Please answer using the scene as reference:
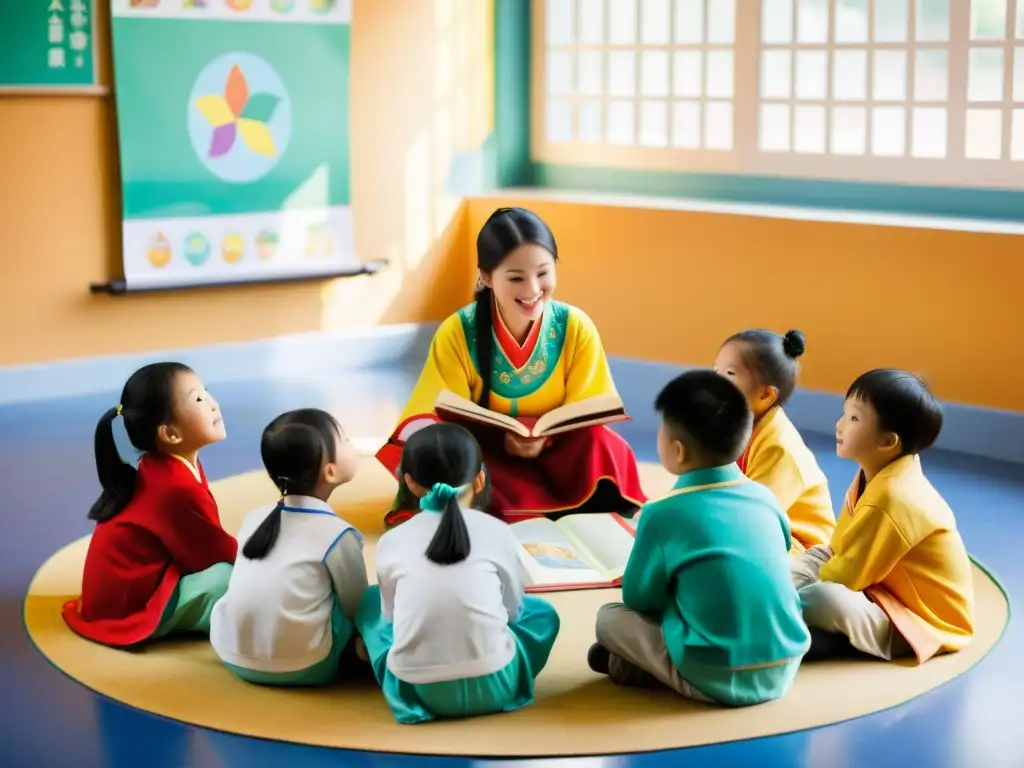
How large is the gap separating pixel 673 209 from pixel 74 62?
7.53ft

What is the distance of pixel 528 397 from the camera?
396 centimetres

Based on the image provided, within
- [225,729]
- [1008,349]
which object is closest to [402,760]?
[225,729]

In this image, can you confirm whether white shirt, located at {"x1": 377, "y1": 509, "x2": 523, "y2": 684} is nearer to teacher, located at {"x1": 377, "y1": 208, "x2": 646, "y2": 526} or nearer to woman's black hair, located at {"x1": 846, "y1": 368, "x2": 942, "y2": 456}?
woman's black hair, located at {"x1": 846, "y1": 368, "x2": 942, "y2": 456}

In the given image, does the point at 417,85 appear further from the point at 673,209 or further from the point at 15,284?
the point at 15,284

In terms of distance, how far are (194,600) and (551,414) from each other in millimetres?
1176

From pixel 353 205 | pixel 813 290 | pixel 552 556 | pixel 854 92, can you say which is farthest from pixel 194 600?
pixel 854 92

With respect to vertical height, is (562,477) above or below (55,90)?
below

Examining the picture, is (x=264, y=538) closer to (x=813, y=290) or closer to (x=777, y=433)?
(x=777, y=433)

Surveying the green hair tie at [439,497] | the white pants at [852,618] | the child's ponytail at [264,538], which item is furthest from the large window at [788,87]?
the child's ponytail at [264,538]

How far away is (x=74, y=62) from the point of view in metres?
5.33

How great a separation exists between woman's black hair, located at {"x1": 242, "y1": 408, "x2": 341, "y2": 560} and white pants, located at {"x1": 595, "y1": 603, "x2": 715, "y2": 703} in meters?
0.62

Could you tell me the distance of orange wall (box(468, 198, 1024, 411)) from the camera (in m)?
4.73

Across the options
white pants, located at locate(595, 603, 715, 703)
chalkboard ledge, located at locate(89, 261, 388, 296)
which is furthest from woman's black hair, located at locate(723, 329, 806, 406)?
chalkboard ledge, located at locate(89, 261, 388, 296)

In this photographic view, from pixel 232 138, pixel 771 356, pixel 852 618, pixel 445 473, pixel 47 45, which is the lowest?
Result: pixel 852 618
